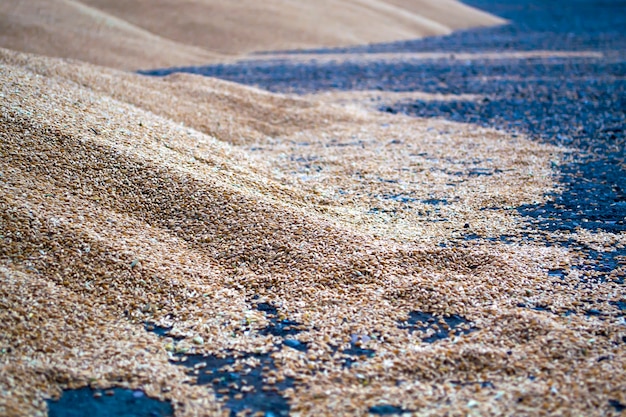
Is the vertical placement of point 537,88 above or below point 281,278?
above

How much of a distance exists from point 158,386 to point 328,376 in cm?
65

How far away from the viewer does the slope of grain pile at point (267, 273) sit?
2309 mm

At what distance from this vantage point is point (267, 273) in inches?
123

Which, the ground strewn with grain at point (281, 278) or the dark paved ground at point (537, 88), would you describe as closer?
the ground strewn with grain at point (281, 278)

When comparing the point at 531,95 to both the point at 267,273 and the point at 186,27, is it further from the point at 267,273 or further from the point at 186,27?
the point at 186,27

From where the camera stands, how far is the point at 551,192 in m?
4.45

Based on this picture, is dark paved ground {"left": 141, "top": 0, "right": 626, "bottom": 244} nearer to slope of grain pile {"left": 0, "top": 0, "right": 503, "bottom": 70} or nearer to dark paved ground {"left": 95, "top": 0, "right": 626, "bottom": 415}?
dark paved ground {"left": 95, "top": 0, "right": 626, "bottom": 415}

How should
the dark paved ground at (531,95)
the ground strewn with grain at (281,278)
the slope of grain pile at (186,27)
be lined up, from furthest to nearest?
1. the slope of grain pile at (186,27)
2. the dark paved ground at (531,95)
3. the ground strewn with grain at (281,278)

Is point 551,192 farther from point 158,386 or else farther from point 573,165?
point 158,386

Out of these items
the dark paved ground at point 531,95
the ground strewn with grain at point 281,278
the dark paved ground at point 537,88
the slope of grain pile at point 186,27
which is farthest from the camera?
the slope of grain pile at point 186,27

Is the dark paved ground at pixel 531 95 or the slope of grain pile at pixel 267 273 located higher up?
the dark paved ground at pixel 531 95

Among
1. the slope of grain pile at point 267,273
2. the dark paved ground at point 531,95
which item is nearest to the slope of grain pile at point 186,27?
the dark paved ground at point 531,95

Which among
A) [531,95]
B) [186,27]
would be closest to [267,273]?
[531,95]

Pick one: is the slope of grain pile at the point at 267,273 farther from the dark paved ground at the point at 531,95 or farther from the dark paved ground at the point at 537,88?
the dark paved ground at the point at 537,88
